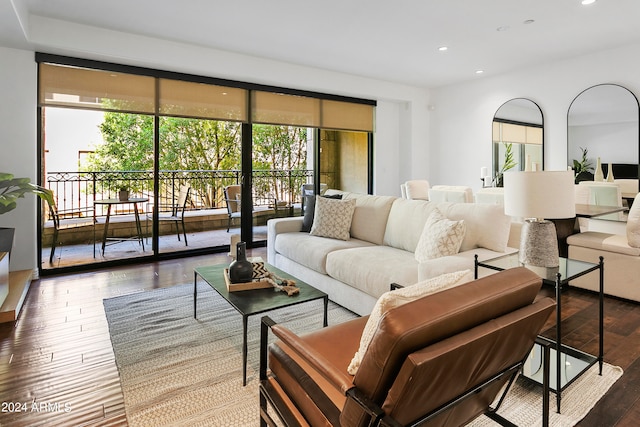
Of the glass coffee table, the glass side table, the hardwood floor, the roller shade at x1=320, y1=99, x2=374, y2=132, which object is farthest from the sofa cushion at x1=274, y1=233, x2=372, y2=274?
the roller shade at x1=320, y1=99, x2=374, y2=132

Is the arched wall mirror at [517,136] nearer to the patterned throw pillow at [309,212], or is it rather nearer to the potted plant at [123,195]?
the patterned throw pillow at [309,212]

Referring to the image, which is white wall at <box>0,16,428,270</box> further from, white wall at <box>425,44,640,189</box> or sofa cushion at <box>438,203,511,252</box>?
sofa cushion at <box>438,203,511,252</box>

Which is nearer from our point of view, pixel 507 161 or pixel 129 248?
pixel 129 248

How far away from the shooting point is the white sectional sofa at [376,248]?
8.80ft

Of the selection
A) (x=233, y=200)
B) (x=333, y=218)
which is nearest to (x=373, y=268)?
(x=333, y=218)

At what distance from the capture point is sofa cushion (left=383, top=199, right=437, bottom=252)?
10.7 feet

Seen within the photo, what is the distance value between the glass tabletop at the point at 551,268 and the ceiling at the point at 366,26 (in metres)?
2.53

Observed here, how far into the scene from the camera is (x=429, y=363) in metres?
0.96

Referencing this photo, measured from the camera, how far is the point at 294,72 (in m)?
5.54

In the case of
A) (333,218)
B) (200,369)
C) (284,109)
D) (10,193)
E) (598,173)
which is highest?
(284,109)

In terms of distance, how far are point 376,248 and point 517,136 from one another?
3.89m

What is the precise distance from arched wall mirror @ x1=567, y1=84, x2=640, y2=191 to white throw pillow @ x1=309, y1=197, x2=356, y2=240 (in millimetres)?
3428

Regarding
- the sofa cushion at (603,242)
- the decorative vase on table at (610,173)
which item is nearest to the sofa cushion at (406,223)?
the sofa cushion at (603,242)

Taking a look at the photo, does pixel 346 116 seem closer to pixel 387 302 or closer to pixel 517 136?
pixel 517 136
